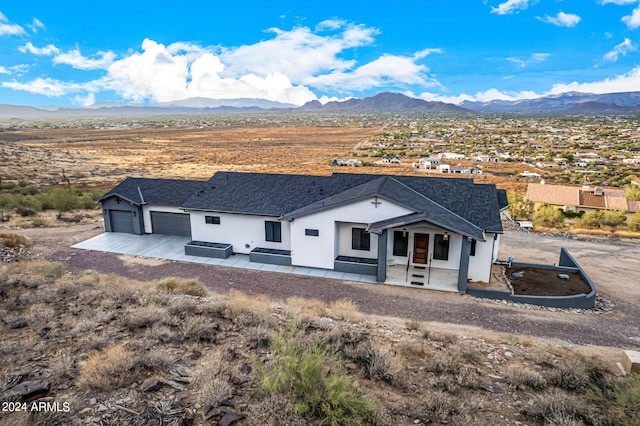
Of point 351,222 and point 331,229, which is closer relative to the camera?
point 351,222

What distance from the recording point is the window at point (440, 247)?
17.0 m

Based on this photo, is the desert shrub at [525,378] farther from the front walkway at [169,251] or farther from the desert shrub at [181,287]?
the desert shrub at [181,287]

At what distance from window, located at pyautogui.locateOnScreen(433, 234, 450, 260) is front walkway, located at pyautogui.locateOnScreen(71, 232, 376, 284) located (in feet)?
9.98

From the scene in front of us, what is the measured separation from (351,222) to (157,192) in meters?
12.7

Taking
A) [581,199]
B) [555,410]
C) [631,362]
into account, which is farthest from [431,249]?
[581,199]

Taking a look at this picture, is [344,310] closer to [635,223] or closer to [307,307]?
[307,307]

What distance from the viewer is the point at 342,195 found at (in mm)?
18359

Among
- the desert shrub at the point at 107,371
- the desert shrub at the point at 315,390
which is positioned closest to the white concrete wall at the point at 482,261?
A: the desert shrub at the point at 315,390

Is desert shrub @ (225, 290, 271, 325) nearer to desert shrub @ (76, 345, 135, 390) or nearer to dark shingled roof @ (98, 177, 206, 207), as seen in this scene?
desert shrub @ (76, 345, 135, 390)

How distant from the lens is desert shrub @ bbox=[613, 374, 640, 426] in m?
6.29

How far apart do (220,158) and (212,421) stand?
6340 centimetres

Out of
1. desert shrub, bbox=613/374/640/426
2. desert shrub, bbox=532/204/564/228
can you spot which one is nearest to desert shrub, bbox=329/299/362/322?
desert shrub, bbox=613/374/640/426

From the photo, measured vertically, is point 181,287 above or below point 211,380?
below

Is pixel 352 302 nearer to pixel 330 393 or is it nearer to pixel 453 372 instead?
pixel 453 372
